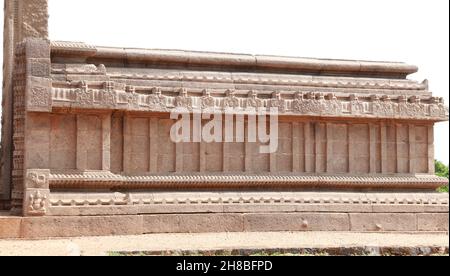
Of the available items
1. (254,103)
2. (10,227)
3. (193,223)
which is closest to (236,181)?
(193,223)

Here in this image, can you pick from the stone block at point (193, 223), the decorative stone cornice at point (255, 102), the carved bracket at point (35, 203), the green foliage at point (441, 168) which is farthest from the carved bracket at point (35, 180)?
the green foliage at point (441, 168)

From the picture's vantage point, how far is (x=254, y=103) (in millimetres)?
22641

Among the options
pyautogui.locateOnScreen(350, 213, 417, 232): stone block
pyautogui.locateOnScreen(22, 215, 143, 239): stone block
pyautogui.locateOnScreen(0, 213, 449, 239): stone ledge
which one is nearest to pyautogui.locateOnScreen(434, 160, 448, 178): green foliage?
pyautogui.locateOnScreen(350, 213, 417, 232): stone block

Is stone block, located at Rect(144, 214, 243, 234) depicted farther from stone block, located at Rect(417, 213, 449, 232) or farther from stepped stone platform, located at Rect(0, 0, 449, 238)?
stone block, located at Rect(417, 213, 449, 232)

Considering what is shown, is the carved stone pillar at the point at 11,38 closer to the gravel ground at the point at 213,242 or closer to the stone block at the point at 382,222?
Answer: the gravel ground at the point at 213,242

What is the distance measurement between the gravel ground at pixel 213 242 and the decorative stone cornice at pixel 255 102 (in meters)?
3.98

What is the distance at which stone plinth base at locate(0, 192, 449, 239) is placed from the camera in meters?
20.4

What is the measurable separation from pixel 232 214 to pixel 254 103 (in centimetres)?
360

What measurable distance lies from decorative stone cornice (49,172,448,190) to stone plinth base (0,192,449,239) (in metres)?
0.34

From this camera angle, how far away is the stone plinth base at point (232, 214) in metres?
20.4
